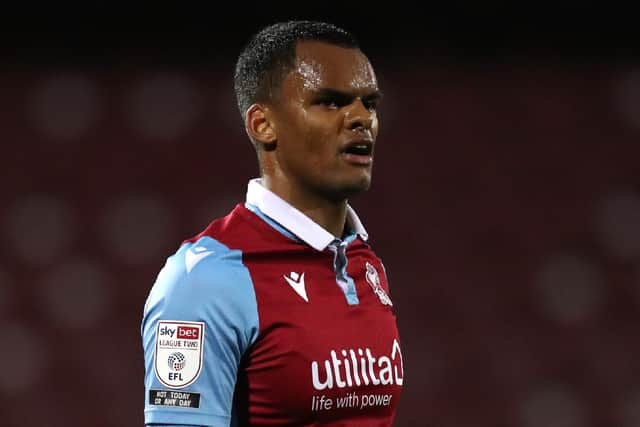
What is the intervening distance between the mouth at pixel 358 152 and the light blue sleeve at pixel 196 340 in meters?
0.20

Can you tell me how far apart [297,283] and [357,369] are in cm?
12

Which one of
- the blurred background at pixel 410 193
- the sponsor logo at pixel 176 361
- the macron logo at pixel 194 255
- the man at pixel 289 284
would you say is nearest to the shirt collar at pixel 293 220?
→ the man at pixel 289 284

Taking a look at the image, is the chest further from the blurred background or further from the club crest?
the blurred background

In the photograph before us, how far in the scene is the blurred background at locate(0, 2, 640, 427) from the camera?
9.38 feet

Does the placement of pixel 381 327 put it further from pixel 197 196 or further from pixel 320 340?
pixel 197 196

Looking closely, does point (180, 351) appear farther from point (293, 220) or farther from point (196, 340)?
point (293, 220)

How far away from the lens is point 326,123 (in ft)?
3.96

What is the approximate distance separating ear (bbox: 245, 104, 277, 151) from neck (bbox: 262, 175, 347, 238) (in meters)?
0.05

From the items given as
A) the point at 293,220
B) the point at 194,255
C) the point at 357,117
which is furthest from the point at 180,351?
the point at 357,117

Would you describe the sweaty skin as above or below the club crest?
above

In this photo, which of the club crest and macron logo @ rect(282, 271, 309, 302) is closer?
macron logo @ rect(282, 271, 309, 302)

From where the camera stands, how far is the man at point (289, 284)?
1.12 meters

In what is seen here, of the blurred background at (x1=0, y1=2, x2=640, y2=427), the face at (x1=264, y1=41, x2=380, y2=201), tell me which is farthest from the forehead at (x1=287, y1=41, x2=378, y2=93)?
the blurred background at (x1=0, y1=2, x2=640, y2=427)

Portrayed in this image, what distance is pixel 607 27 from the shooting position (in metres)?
2.97
